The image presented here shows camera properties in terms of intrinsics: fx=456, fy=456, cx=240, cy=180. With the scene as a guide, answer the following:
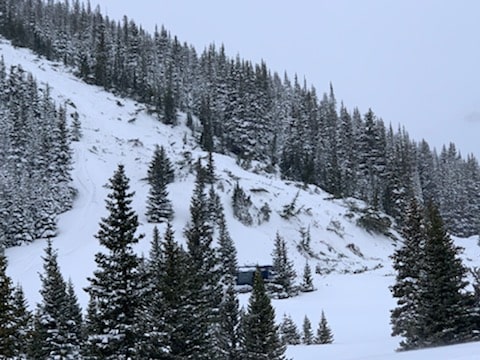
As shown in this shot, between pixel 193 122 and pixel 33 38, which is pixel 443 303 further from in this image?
pixel 33 38

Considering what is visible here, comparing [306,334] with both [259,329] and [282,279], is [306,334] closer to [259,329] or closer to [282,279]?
[259,329]

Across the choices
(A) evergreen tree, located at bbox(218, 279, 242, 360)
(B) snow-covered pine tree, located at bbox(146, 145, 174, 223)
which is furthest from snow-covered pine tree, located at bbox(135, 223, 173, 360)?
(B) snow-covered pine tree, located at bbox(146, 145, 174, 223)

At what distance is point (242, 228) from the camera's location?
5544 centimetres

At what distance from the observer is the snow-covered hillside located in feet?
120

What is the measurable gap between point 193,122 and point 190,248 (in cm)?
7245

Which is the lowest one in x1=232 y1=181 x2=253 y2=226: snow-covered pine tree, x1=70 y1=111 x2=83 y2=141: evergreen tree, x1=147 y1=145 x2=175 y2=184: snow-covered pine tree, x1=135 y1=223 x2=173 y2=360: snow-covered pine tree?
x1=135 y1=223 x2=173 y2=360: snow-covered pine tree

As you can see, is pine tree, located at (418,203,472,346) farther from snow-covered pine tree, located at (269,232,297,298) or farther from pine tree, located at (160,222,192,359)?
snow-covered pine tree, located at (269,232,297,298)

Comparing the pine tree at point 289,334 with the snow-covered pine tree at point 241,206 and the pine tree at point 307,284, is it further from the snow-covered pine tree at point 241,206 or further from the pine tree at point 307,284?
the snow-covered pine tree at point 241,206

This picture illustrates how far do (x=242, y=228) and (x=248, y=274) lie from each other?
1045 centimetres

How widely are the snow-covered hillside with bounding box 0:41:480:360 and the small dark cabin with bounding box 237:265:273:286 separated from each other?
1992 mm

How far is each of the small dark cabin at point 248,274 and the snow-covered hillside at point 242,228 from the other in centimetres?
199

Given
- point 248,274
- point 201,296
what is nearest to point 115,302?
point 201,296

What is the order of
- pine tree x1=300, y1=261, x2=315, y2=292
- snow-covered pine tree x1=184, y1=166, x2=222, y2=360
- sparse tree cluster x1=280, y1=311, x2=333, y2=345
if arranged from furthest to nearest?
pine tree x1=300, y1=261, x2=315, y2=292
sparse tree cluster x1=280, y1=311, x2=333, y2=345
snow-covered pine tree x1=184, y1=166, x2=222, y2=360

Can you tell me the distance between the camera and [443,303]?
17.7 meters
